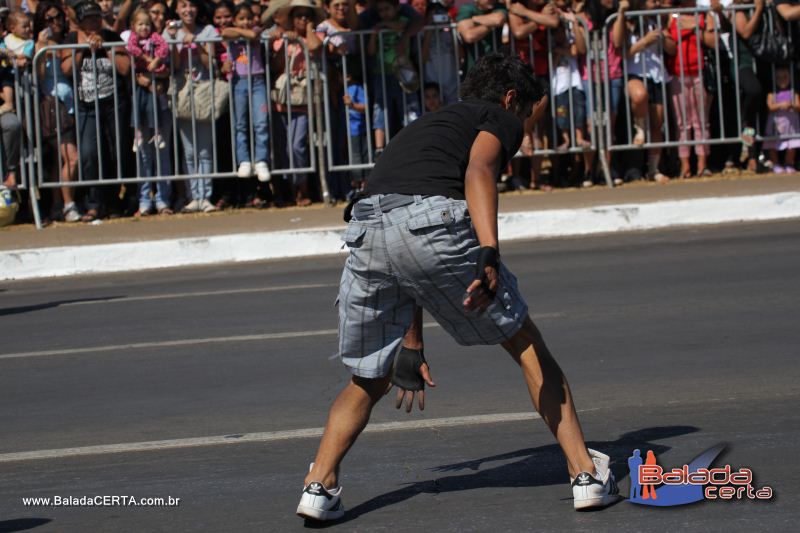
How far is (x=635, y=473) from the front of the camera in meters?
4.79

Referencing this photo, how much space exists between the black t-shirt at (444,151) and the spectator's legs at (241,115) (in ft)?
28.5

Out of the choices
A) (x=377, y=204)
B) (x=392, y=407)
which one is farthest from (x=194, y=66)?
(x=377, y=204)

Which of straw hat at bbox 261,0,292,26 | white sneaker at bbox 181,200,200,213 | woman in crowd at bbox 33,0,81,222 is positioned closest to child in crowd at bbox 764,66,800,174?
straw hat at bbox 261,0,292,26

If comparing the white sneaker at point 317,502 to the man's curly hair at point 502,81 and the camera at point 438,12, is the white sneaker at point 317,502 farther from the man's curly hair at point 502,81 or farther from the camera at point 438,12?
the camera at point 438,12

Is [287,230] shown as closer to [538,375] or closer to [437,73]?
[437,73]

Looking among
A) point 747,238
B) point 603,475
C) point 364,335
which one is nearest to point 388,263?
point 364,335

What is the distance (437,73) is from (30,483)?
8.72m

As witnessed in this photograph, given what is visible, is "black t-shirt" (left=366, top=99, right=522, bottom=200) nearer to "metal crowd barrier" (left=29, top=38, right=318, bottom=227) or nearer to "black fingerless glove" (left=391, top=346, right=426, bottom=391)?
"black fingerless glove" (left=391, top=346, right=426, bottom=391)

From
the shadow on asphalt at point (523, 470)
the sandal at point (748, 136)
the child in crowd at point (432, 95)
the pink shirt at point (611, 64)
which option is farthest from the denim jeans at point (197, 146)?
the shadow on asphalt at point (523, 470)

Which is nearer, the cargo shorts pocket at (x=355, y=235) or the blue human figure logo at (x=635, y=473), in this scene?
the cargo shorts pocket at (x=355, y=235)

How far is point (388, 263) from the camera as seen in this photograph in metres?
4.53

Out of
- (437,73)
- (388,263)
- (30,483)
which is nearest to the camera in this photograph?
(388,263)

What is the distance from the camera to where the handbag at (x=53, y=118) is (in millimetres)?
12984

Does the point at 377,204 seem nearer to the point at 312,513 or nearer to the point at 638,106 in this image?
the point at 312,513
